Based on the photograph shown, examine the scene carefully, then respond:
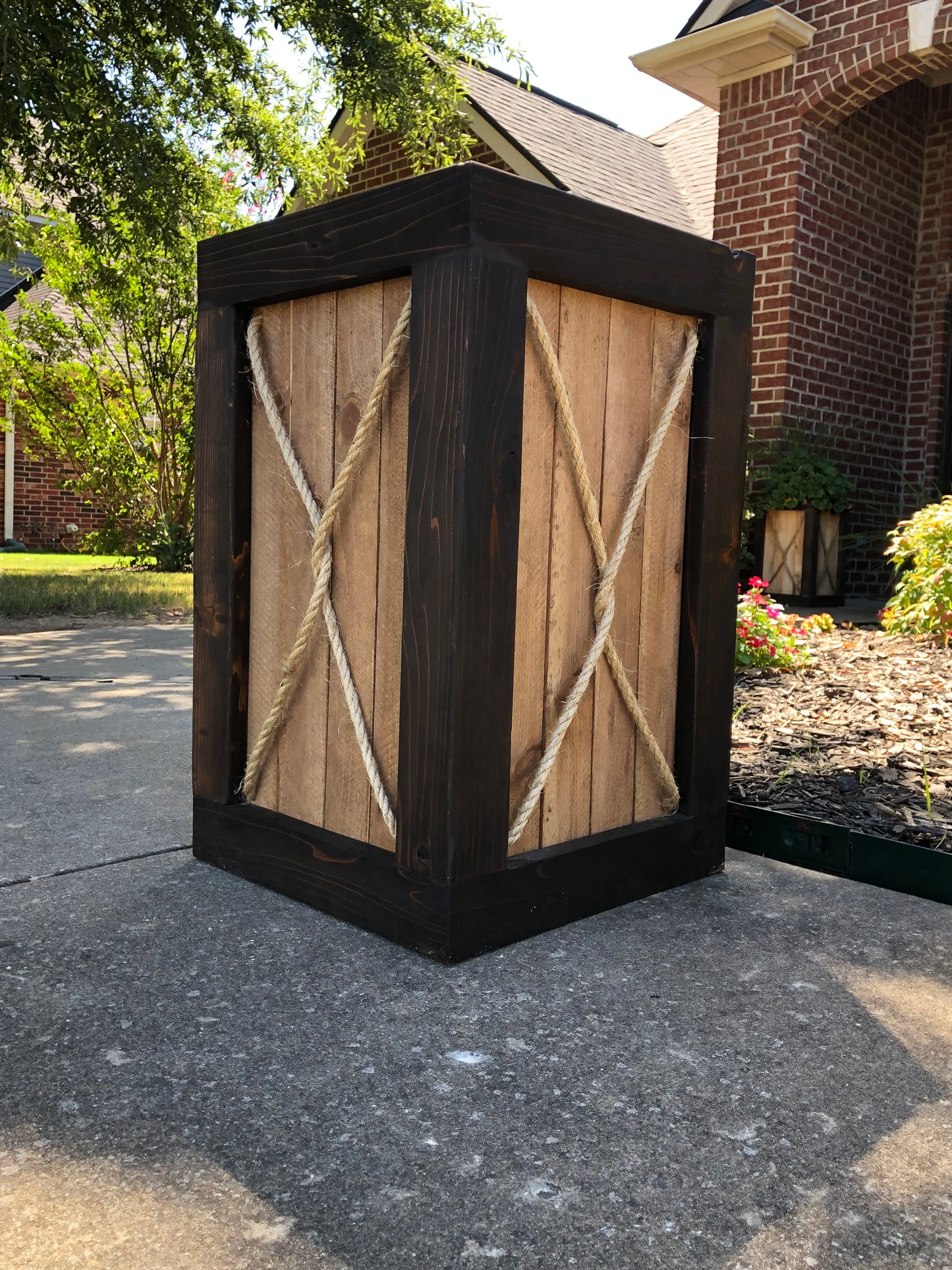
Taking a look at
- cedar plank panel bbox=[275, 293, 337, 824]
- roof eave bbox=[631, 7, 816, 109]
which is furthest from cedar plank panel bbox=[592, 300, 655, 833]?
roof eave bbox=[631, 7, 816, 109]

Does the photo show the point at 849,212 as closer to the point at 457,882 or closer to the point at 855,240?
the point at 855,240

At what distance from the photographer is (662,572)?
2.28 m

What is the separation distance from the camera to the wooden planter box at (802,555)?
7.00 metres

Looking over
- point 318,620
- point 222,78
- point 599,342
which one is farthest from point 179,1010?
point 222,78

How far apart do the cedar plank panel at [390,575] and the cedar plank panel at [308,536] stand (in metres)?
0.16

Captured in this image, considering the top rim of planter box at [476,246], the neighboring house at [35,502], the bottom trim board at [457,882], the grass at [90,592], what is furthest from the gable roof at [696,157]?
the neighboring house at [35,502]

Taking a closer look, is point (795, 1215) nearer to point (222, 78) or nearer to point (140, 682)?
point (140, 682)

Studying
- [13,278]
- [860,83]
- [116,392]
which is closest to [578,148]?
[860,83]

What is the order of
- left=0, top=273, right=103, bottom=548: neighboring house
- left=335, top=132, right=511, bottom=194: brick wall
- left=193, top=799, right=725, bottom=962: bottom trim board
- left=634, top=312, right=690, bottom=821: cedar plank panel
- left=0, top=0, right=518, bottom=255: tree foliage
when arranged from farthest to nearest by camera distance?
left=0, top=273, right=103, bottom=548: neighboring house < left=335, top=132, right=511, bottom=194: brick wall < left=0, top=0, right=518, bottom=255: tree foliage < left=634, top=312, right=690, bottom=821: cedar plank panel < left=193, top=799, right=725, bottom=962: bottom trim board

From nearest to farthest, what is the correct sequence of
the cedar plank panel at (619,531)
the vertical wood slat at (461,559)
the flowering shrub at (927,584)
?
the vertical wood slat at (461,559)
the cedar plank panel at (619,531)
the flowering shrub at (927,584)

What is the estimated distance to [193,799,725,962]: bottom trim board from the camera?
1892 mm

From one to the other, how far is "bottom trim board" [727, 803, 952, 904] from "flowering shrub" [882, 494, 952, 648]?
2554 mm

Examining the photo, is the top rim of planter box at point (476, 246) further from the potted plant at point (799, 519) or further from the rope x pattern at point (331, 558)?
the potted plant at point (799, 519)

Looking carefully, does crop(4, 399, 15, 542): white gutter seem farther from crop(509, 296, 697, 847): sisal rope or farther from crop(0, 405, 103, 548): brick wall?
crop(509, 296, 697, 847): sisal rope
